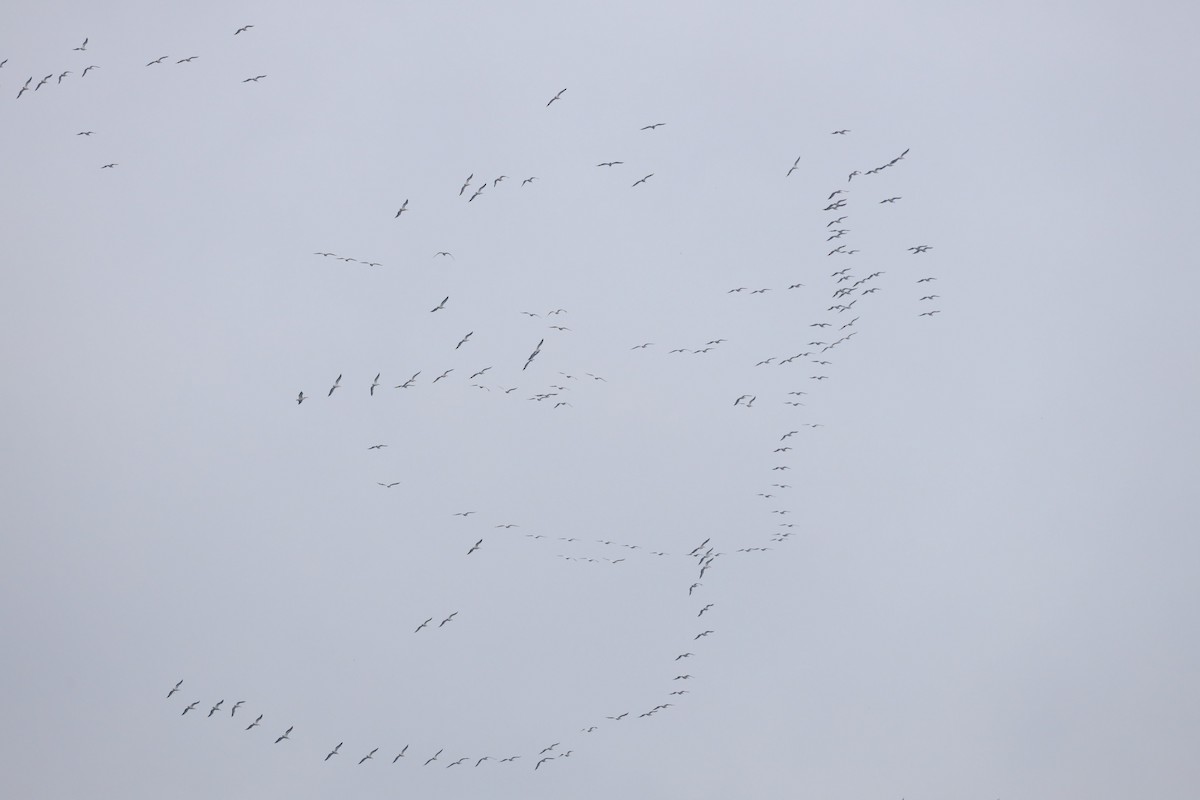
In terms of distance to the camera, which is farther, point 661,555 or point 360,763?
point 661,555

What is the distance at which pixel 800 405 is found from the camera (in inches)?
4043

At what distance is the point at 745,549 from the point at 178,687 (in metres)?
36.8

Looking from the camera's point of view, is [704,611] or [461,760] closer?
[461,760]

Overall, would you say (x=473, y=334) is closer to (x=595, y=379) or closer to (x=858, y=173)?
(x=595, y=379)

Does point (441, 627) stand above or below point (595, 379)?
below

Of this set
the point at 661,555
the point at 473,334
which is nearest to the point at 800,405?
the point at 661,555

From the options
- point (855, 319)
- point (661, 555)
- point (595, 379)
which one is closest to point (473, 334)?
point (595, 379)

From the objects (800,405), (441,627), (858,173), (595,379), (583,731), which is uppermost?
(858,173)

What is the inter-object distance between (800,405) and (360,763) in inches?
1472

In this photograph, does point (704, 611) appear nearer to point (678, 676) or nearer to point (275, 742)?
point (678, 676)

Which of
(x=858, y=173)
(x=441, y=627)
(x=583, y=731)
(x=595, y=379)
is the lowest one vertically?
(x=583, y=731)

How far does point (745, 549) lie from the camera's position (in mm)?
98375

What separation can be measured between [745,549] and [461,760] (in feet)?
74.3

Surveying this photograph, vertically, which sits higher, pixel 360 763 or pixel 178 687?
pixel 178 687
